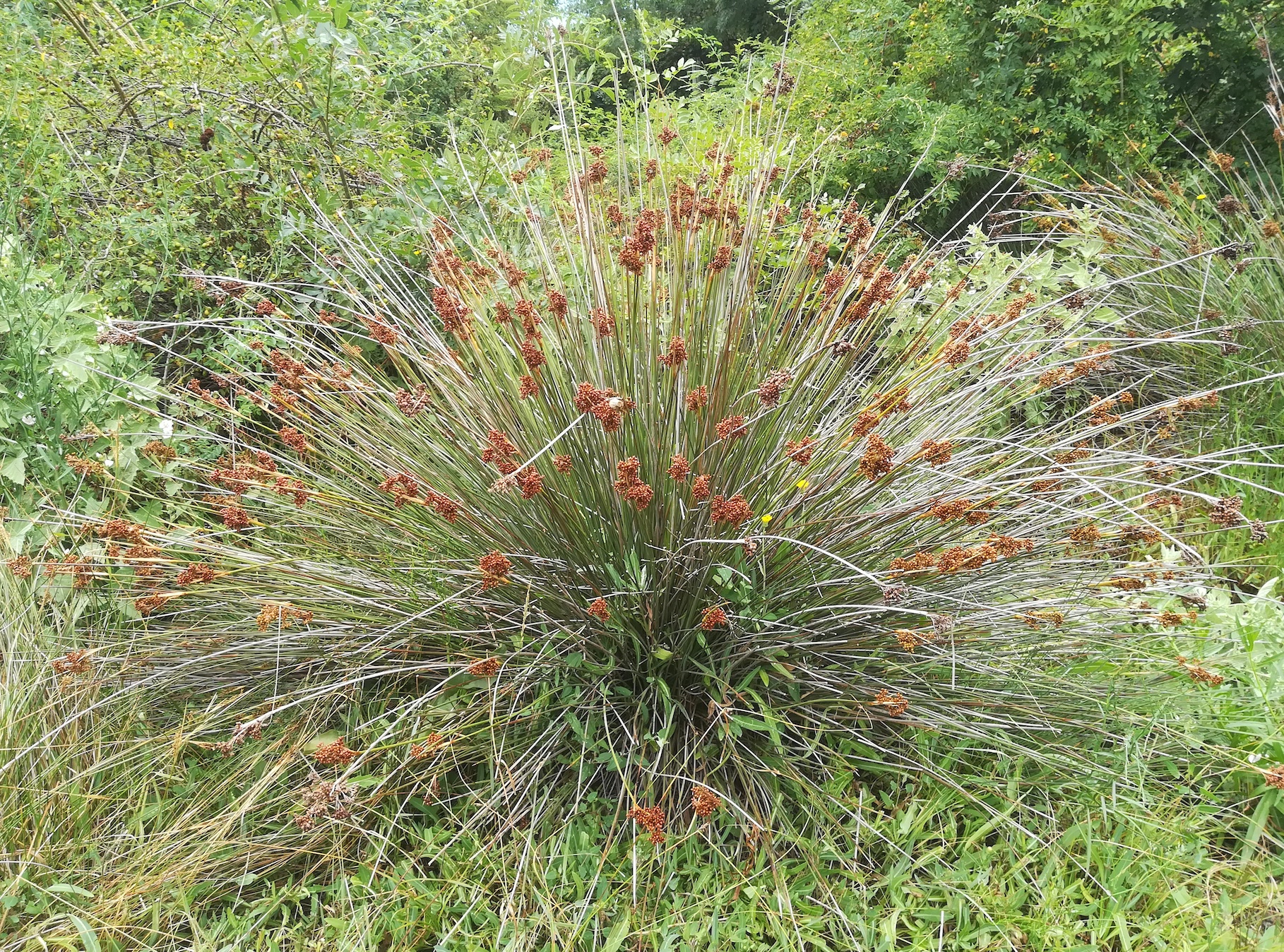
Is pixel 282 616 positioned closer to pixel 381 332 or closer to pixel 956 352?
pixel 381 332

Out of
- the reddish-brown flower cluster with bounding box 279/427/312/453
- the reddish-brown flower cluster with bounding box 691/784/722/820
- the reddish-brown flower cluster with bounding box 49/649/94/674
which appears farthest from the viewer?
the reddish-brown flower cluster with bounding box 279/427/312/453

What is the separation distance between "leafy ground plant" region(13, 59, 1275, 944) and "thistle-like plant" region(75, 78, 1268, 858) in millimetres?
12

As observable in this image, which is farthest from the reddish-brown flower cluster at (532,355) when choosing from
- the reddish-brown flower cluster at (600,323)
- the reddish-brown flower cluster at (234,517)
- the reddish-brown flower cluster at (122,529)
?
the reddish-brown flower cluster at (122,529)

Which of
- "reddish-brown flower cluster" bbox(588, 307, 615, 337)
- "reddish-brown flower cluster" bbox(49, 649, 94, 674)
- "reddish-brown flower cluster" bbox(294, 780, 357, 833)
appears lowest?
"reddish-brown flower cluster" bbox(294, 780, 357, 833)

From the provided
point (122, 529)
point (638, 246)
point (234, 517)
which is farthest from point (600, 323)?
point (122, 529)

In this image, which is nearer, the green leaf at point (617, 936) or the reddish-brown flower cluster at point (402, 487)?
the green leaf at point (617, 936)

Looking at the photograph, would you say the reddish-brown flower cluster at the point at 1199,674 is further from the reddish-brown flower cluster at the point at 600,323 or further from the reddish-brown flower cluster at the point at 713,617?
the reddish-brown flower cluster at the point at 600,323

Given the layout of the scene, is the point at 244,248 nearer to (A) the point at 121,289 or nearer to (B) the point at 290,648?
(A) the point at 121,289

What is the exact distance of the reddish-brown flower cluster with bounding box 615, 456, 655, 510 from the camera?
144 cm

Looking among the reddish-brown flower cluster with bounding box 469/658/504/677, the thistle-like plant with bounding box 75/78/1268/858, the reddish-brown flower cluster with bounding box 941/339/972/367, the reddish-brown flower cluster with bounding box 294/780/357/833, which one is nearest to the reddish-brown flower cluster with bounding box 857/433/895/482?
the thistle-like plant with bounding box 75/78/1268/858

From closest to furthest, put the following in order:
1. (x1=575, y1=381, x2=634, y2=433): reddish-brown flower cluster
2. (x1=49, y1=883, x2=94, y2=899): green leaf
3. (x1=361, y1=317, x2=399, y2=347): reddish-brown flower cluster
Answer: (x1=575, y1=381, x2=634, y2=433): reddish-brown flower cluster → (x1=49, y1=883, x2=94, y2=899): green leaf → (x1=361, y1=317, x2=399, y2=347): reddish-brown flower cluster

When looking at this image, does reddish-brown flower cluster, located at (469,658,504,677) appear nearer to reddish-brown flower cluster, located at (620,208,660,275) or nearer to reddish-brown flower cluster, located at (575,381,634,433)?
reddish-brown flower cluster, located at (575,381,634,433)

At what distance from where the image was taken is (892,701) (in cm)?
151

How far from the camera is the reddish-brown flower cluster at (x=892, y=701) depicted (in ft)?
Answer: 4.94
